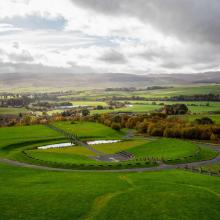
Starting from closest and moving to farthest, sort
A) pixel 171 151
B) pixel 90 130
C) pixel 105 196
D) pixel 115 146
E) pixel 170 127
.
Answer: pixel 105 196 → pixel 171 151 → pixel 115 146 → pixel 170 127 → pixel 90 130

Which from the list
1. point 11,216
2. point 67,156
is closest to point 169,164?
point 67,156

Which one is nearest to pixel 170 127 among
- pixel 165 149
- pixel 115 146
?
pixel 115 146

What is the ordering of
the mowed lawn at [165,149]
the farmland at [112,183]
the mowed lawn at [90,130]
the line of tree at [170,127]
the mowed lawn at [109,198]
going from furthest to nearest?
the mowed lawn at [90,130] < the line of tree at [170,127] < the mowed lawn at [165,149] < the farmland at [112,183] < the mowed lawn at [109,198]

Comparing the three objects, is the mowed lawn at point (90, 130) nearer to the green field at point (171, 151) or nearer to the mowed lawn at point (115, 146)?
the mowed lawn at point (115, 146)

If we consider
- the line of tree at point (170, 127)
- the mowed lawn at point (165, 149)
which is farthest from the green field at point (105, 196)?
the line of tree at point (170, 127)

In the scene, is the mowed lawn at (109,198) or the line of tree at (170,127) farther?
the line of tree at (170,127)

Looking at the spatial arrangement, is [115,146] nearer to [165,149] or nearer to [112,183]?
[165,149]

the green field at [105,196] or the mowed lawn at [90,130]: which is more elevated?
the green field at [105,196]

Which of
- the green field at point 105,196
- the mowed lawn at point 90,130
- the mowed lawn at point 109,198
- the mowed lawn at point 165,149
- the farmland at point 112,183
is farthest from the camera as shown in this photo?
the mowed lawn at point 90,130
